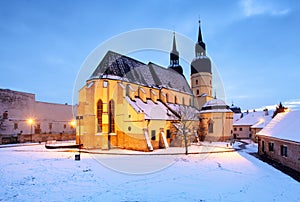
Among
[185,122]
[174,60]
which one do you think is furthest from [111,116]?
[174,60]

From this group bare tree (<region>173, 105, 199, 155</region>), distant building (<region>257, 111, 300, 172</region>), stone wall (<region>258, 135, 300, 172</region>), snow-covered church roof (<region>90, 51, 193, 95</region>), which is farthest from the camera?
snow-covered church roof (<region>90, 51, 193, 95</region>)

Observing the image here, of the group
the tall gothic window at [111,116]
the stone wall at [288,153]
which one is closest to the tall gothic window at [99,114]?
the tall gothic window at [111,116]

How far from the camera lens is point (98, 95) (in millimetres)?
27250

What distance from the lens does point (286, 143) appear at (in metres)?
17.4

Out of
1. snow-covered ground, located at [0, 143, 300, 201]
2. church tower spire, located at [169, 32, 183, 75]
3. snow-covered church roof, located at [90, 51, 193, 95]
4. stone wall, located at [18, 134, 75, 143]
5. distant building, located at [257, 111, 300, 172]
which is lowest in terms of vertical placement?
stone wall, located at [18, 134, 75, 143]

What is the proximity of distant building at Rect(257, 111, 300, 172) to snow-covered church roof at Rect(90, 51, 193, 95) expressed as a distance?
1874 cm

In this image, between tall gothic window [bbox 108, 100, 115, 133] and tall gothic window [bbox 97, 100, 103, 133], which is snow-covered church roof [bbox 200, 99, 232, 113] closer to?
tall gothic window [bbox 108, 100, 115, 133]

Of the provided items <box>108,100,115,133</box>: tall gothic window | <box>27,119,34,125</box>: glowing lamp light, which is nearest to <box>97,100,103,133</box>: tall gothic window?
<box>108,100,115,133</box>: tall gothic window

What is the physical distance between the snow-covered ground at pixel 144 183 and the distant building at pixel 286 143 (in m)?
2.14

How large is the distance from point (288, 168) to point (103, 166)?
1491 cm

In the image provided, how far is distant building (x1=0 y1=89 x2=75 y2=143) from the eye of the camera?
3559 cm

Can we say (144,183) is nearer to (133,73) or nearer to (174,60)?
(133,73)

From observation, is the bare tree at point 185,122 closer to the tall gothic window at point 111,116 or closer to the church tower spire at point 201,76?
the tall gothic window at point 111,116

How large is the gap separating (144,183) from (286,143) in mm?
13099
